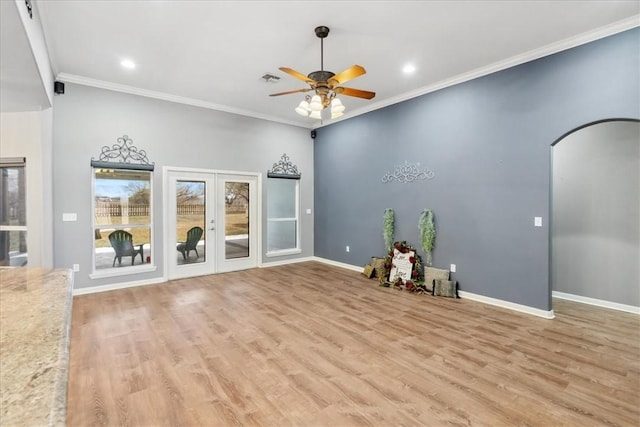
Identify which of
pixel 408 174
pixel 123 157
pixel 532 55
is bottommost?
pixel 408 174

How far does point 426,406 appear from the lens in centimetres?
219

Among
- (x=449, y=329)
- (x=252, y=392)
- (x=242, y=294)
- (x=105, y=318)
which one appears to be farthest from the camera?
(x=242, y=294)

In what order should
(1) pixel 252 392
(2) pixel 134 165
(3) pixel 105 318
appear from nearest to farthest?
(1) pixel 252 392, (3) pixel 105 318, (2) pixel 134 165

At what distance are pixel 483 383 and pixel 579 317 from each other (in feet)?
7.78

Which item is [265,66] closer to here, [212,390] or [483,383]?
[212,390]

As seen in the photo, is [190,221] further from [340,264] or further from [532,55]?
[532,55]

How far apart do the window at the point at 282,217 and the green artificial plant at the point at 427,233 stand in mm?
3123

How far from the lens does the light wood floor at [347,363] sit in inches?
83.3

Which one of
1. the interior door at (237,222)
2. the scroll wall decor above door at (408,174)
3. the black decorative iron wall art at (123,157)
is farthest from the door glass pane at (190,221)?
the scroll wall decor above door at (408,174)

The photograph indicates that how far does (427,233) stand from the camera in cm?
498

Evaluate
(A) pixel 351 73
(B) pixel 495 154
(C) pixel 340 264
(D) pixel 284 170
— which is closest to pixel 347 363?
(A) pixel 351 73

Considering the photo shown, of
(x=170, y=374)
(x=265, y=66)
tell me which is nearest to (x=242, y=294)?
(x=170, y=374)

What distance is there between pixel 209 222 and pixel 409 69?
4342mm

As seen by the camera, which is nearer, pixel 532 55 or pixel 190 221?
pixel 532 55
